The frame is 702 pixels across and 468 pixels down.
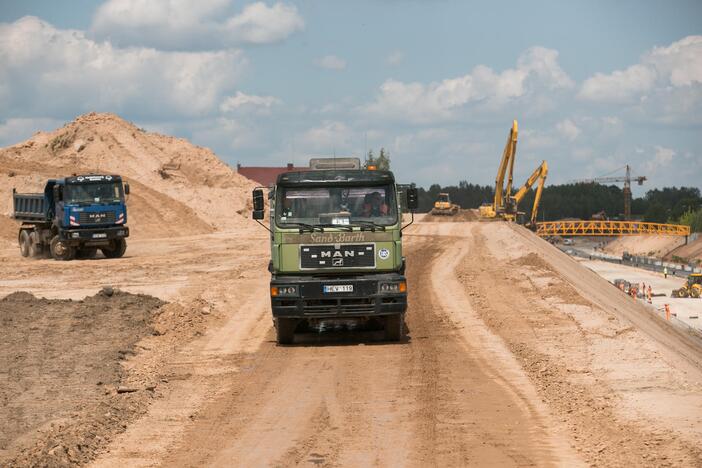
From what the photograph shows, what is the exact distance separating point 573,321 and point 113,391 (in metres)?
11.1

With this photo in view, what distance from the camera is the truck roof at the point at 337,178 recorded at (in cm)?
1742

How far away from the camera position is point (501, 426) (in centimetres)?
1186

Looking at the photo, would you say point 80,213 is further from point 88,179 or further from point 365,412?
point 365,412

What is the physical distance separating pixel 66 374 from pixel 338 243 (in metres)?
5.07

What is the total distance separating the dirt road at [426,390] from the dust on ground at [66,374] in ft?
1.33

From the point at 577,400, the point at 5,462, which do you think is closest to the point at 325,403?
the point at 577,400

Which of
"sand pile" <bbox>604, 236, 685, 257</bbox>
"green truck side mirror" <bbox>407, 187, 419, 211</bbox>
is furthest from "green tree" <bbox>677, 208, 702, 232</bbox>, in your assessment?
"green truck side mirror" <bbox>407, 187, 419, 211</bbox>

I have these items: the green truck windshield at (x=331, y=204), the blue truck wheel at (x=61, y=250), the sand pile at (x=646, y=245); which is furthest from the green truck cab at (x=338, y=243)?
the sand pile at (x=646, y=245)

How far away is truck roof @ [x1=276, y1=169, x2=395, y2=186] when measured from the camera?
17.4 metres

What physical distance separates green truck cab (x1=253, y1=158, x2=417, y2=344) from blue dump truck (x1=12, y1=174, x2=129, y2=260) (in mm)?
23141

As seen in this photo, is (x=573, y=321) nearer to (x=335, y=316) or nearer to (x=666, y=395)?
(x=335, y=316)

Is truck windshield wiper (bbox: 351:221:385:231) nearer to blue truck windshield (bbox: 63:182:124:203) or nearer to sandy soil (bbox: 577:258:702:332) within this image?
blue truck windshield (bbox: 63:182:124:203)

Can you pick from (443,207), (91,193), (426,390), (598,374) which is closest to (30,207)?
(91,193)

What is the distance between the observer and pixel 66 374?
15.9 meters
